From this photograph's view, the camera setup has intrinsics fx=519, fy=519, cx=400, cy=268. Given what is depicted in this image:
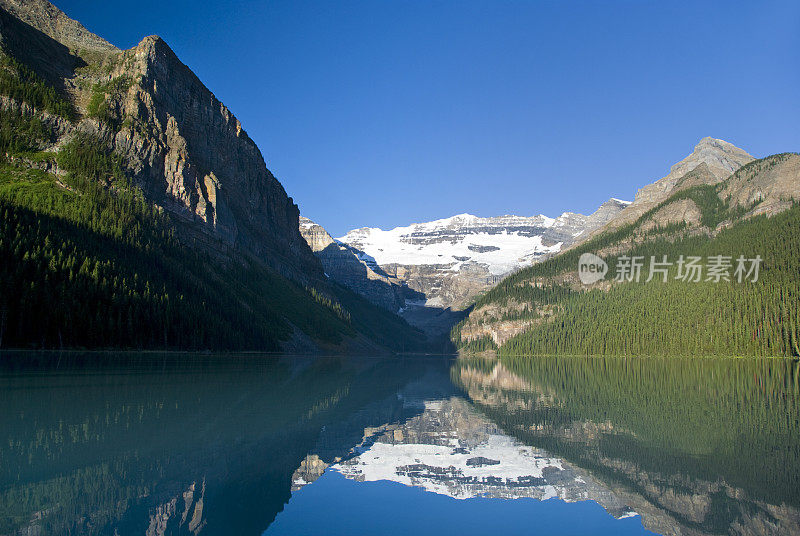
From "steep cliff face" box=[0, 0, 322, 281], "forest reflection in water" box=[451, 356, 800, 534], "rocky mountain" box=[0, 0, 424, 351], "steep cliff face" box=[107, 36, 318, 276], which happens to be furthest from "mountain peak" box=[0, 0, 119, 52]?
"forest reflection in water" box=[451, 356, 800, 534]

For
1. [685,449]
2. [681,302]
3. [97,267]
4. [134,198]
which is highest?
[134,198]

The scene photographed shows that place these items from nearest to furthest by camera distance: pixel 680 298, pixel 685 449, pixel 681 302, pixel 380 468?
pixel 380 468
pixel 685 449
pixel 681 302
pixel 680 298

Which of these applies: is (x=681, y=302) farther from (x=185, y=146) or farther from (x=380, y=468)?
(x=380, y=468)

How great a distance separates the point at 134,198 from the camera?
109 m

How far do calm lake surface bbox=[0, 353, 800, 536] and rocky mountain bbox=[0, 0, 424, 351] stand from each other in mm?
47392

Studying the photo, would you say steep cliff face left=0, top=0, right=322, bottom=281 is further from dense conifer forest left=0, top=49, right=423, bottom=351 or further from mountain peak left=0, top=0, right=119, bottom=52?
dense conifer forest left=0, top=49, right=423, bottom=351

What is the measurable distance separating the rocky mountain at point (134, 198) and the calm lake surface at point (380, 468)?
155 ft

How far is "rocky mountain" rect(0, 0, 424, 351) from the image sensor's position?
69.5 metres

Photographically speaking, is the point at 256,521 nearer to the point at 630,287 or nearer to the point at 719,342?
the point at 719,342

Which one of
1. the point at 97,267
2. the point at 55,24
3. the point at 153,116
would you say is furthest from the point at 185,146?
the point at 97,267

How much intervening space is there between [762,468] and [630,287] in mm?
153045

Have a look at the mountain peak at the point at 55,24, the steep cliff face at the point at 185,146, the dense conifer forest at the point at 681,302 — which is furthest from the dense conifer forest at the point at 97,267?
the dense conifer forest at the point at 681,302

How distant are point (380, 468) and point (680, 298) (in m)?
132

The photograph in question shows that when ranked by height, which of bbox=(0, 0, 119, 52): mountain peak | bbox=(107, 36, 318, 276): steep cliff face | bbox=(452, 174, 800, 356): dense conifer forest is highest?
bbox=(0, 0, 119, 52): mountain peak
